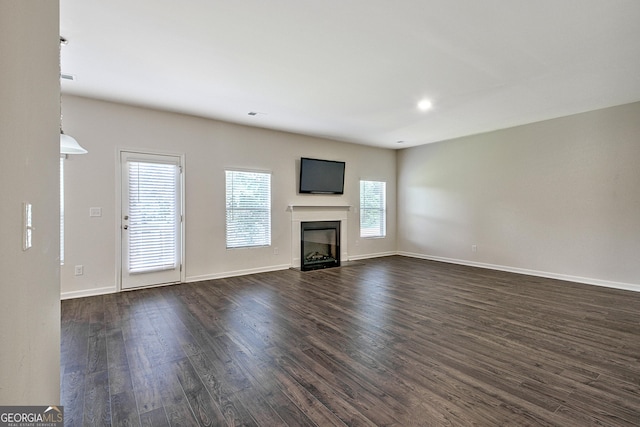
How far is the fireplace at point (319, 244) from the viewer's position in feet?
21.0

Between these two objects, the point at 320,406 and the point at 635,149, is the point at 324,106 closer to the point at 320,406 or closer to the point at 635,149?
the point at 320,406

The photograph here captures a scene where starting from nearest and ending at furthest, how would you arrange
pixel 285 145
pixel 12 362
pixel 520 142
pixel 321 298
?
pixel 12 362 → pixel 321 298 → pixel 520 142 → pixel 285 145

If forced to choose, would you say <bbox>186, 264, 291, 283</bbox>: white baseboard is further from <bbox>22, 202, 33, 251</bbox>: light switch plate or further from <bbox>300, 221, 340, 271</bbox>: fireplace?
<bbox>22, 202, 33, 251</bbox>: light switch plate

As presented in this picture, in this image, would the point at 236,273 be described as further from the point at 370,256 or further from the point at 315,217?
the point at 370,256

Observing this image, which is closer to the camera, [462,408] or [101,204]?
[462,408]

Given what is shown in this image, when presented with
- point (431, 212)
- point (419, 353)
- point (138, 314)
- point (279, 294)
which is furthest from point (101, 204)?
point (431, 212)

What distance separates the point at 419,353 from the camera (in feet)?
8.62

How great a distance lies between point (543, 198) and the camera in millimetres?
5473

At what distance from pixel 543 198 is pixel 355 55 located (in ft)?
14.9

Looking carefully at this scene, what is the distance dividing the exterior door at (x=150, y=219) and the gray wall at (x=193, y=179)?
0.13 meters

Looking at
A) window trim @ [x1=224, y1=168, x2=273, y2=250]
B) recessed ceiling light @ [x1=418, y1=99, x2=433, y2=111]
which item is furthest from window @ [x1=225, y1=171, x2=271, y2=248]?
recessed ceiling light @ [x1=418, y1=99, x2=433, y2=111]

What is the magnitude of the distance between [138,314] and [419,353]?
3.13 meters

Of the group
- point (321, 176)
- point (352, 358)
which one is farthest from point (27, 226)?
point (321, 176)

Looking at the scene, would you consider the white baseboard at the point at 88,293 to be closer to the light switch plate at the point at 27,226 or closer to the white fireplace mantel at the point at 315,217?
the white fireplace mantel at the point at 315,217
